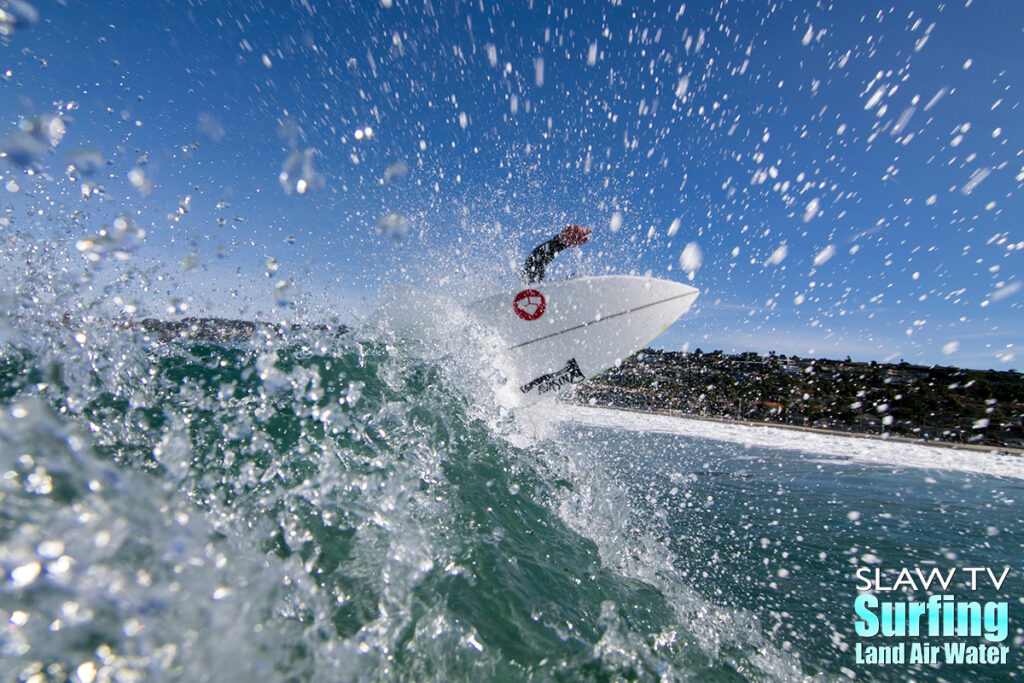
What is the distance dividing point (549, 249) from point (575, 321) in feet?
5.43

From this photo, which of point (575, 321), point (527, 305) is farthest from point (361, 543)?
point (575, 321)

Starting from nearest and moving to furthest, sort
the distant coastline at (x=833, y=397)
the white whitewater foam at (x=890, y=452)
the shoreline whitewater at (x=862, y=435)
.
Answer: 1. the white whitewater foam at (x=890, y=452)
2. the shoreline whitewater at (x=862, y=435)
3. the distant coastline at (x=833, y=397)

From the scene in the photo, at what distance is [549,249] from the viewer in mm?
10016

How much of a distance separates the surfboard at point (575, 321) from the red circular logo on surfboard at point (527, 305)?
0.07 ft

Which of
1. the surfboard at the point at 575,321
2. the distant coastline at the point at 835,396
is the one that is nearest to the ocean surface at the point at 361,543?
the surfboard at the point at 575,321

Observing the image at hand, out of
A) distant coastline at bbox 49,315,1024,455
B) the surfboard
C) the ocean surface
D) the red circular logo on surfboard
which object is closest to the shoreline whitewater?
distant coastline at bbox 49,315,1024,455

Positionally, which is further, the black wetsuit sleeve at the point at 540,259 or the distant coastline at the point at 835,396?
the distant coastline at the point at 835,396

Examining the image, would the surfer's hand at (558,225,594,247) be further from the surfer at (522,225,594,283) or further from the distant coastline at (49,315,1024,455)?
the distant coastline at (49,315,1024,455)

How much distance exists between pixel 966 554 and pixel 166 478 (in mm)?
6013

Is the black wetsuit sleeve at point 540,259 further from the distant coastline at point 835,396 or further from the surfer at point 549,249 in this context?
the distant coastline at point 835,396

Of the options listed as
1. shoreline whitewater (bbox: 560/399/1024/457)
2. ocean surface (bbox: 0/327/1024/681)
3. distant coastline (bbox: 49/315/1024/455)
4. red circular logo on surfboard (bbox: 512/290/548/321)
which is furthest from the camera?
distant coastline (bbox: 49/315/1024/455)

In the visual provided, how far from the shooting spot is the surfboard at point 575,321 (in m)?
9.90

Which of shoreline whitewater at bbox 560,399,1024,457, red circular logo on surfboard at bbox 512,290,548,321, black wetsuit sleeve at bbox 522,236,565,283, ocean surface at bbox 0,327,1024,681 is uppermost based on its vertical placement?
shoreline whitewater at bbox 560,399,1024,457

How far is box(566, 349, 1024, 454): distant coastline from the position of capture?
58.4 feet
